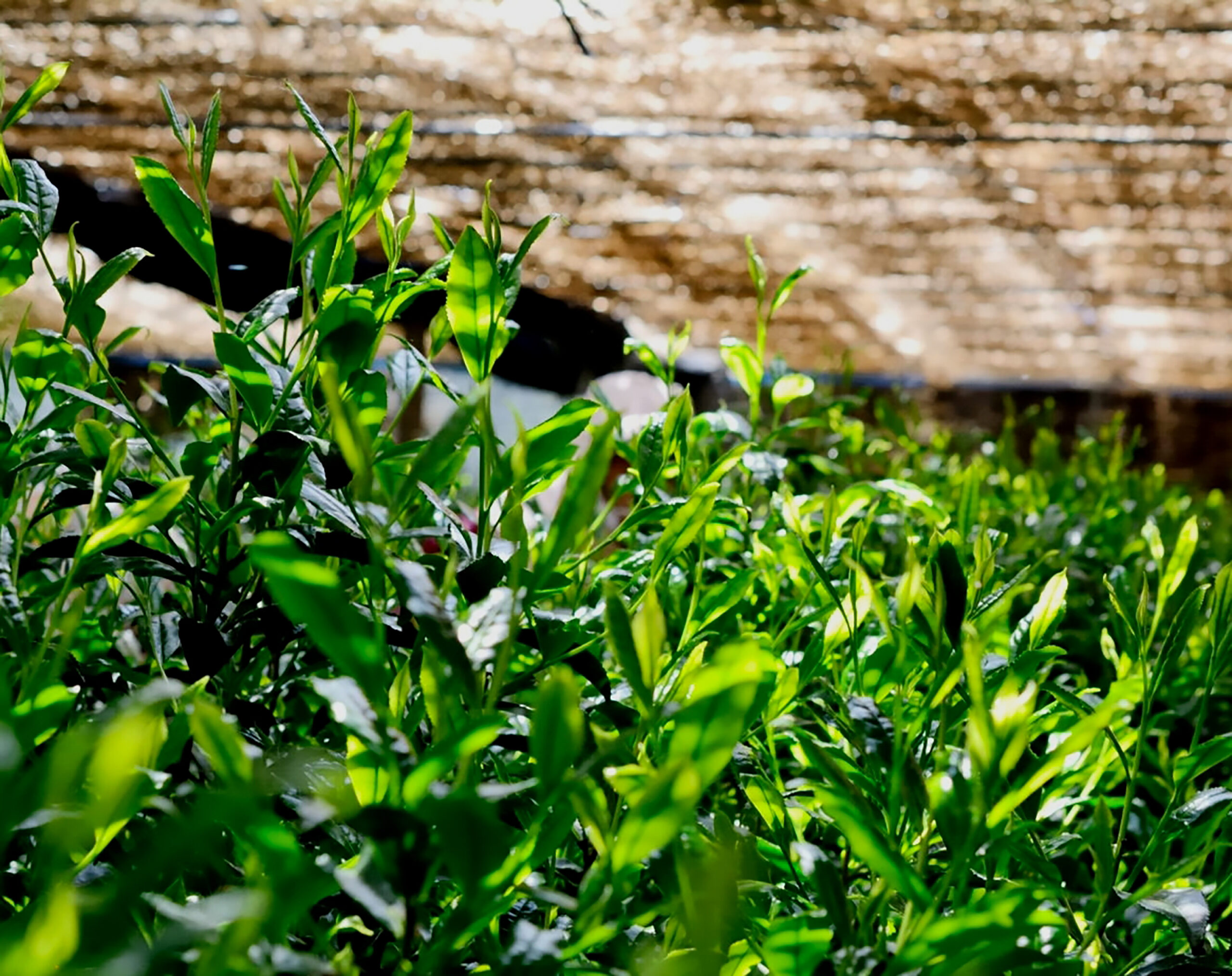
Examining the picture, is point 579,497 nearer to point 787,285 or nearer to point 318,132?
point 318,132

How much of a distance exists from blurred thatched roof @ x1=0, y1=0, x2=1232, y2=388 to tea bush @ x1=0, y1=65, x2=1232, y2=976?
97.5 inches

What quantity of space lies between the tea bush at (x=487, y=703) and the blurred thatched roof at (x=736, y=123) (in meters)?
2.48

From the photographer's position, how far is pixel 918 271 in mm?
4375

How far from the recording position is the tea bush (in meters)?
0.28

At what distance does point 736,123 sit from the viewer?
3439 mm

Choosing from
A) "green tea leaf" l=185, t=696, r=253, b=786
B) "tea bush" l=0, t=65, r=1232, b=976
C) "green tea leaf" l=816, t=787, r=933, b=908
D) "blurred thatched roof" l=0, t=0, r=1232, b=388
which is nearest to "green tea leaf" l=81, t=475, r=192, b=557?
"tea bush" l=0, t=65, r=1232, b=976

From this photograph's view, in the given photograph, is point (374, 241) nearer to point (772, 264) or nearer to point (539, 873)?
point (772, 264)

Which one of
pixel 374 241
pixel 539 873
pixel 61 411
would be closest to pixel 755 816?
pixel 539 873

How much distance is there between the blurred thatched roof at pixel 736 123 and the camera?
3027 millimetres

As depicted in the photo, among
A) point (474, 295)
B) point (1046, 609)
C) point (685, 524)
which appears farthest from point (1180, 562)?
point (474, 295)

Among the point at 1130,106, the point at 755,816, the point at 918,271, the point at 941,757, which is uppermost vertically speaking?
the point at 1130,106

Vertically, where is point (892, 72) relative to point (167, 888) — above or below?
above

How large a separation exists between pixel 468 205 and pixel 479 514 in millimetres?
3203

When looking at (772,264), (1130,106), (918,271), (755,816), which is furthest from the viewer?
(918,271)
